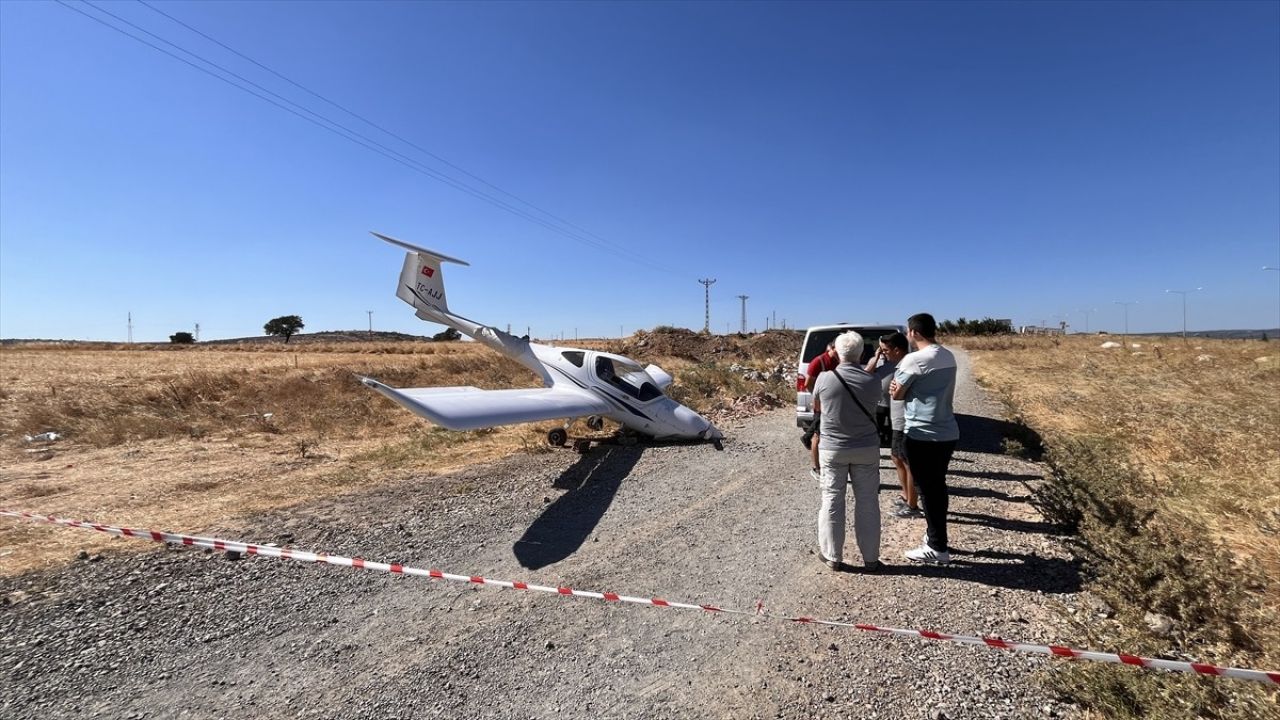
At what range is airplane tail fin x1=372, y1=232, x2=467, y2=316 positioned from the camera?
620 inches

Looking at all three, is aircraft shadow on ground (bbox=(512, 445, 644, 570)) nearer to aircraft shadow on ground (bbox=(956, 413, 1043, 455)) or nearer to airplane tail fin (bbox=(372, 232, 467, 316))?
aircraft shadow on ground (bbox=(956, 413, 1043, 455))

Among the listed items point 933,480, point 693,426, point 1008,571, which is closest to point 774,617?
point 933,480

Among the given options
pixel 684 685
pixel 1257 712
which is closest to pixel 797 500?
pixel 684 685

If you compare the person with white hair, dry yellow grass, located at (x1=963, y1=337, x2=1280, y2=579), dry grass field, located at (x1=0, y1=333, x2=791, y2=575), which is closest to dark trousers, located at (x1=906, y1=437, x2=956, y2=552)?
the person with white hair

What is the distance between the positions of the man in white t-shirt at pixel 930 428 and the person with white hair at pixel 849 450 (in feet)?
1.69

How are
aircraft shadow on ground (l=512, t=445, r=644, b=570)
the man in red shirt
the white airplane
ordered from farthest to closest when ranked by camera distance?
the white airplane → aircraft shadow on ground (l=512, t=445, r=644, b=570) → the man in red shirt

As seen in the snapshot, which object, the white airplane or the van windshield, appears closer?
the white airplane

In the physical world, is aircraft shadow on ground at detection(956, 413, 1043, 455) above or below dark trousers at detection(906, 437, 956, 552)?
below

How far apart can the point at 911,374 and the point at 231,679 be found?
5.88m

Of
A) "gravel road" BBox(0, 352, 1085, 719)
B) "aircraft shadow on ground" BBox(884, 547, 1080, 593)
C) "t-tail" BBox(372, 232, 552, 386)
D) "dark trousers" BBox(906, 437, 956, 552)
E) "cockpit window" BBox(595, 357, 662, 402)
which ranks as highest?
"t-tail" BBox(372, 232, 552, 386)

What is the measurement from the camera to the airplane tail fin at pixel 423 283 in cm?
1576

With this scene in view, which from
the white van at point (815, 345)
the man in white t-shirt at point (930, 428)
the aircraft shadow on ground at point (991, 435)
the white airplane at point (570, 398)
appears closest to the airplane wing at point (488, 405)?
the white airplane at point (570, 398)

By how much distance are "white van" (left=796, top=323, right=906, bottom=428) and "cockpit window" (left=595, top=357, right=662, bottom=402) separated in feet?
10.2

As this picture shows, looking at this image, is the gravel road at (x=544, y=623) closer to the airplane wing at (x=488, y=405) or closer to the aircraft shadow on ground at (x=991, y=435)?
the airplane wing at (x=488, y=405)
